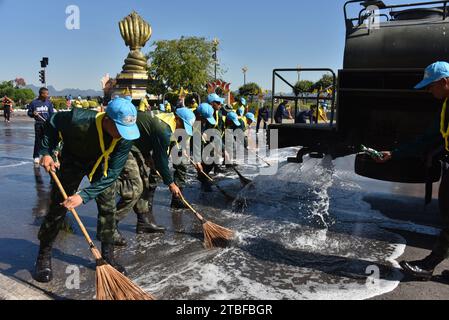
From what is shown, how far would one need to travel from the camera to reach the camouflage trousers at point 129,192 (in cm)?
376

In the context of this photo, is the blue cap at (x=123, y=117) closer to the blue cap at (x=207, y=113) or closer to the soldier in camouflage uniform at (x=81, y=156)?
the soldier in camouflage uniform at (x=81, y=156)

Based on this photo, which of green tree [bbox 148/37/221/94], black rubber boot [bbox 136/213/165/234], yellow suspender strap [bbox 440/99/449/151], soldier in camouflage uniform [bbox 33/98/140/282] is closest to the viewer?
soldier in camouflage uniform [bbox 33/98/140/282]

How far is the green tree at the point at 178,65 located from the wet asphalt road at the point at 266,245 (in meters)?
25.5

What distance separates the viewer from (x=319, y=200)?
6.71 meters

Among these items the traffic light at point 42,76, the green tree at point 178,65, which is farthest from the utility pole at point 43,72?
the green tree at point 178,65

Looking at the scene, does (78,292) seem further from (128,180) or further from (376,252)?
(376,252)

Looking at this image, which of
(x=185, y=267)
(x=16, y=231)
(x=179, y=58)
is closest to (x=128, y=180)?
(x=185, y=267)

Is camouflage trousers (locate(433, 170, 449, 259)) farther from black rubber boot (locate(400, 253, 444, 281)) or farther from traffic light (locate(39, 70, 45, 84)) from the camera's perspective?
traffic light (locate(39, 70, 45, 84))

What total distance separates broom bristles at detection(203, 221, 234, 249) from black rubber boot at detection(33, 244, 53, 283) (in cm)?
165

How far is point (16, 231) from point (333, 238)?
3800 millimetres

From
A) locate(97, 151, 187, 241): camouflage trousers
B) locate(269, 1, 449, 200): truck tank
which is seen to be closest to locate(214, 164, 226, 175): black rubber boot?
locate(97, 151, 187, 241): camouflage trousers

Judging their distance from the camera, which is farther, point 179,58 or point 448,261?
point 179,58

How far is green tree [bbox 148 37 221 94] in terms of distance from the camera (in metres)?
32.1
